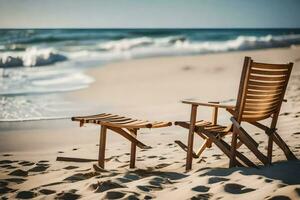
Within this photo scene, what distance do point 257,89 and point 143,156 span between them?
68.8 inches

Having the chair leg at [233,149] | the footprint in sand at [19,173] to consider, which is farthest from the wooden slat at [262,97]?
the footprint in sand at [19,173]

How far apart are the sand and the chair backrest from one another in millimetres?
435

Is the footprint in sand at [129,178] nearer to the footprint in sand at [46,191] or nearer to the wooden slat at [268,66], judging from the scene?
the footprint in sand at [46,191]

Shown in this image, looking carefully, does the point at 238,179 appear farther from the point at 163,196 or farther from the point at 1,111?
the point at 1,111

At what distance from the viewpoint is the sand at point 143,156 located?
263cm

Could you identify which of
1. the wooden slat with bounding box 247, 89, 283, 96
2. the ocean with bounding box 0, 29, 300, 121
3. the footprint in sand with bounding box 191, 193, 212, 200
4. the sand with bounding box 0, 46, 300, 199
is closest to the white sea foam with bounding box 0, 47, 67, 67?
the ocean with bounding box 0, 29, 300, 121

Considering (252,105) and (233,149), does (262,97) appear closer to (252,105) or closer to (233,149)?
(252,105)

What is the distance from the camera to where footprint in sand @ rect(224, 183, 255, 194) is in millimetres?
2470

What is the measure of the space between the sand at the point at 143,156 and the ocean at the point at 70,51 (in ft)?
2.35

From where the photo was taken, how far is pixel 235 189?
2.52m

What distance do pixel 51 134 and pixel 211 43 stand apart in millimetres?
15419

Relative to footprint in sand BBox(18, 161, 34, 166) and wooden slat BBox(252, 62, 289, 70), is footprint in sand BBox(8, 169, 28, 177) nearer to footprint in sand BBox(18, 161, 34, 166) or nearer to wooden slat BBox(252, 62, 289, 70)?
footprint in sand BBox(18, 161, 34, 166)

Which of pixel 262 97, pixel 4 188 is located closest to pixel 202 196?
pixel 262 97

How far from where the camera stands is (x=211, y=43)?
776 inches
